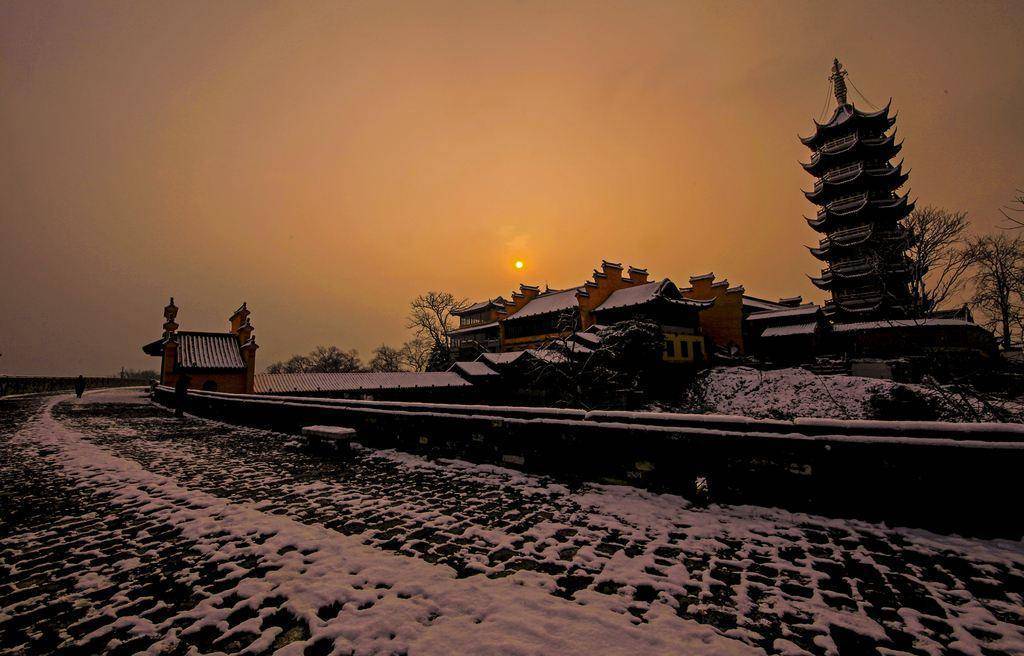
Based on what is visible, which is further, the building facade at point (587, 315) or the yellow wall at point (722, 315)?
the yellow wall at point (722, 315)

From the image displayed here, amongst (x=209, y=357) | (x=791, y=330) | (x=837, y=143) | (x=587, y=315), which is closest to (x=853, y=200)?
(x=837, y=143)

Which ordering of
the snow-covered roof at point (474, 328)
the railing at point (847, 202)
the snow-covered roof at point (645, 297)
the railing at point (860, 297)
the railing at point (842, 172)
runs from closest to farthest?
the railing at point (860, 297) → the snow-covered roof at point (645, 297) → the railing at point (847, 202) → the railing at point (842, 172) → the snow-covered roof at point (474, 328)

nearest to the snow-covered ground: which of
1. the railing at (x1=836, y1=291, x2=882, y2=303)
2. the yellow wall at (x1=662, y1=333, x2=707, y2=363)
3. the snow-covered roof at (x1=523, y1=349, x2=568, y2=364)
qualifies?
the yellow wall at (x1=662, y1=333, x2=707, y2=363)

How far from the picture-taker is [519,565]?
379 centimetres

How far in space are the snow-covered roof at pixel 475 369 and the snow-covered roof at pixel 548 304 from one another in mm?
10888

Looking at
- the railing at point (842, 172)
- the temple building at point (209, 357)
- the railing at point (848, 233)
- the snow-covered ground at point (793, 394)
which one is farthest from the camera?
the railing at point (842, 172)

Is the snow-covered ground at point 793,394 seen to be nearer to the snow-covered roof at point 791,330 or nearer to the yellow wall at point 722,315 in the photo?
the snow-covered roof at point 791,330

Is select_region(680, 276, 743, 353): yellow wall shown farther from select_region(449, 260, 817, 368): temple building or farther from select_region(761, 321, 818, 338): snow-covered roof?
select_region(761, 321, 818, 338): snow-covered roof

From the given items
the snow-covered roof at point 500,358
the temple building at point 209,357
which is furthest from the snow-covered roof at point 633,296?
the temple building at point 209,357

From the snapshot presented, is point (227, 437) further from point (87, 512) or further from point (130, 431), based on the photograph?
point (87, 512)

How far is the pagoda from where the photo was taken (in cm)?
3366

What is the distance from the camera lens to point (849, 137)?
37.0 metres

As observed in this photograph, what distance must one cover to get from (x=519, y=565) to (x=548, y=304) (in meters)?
39.8

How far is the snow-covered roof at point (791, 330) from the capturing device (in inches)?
1271
